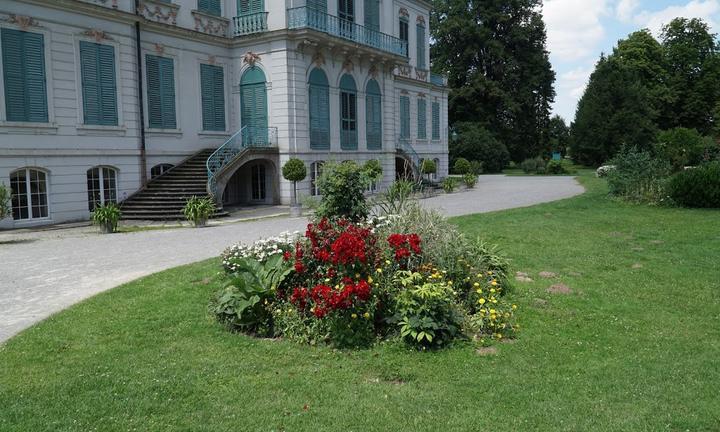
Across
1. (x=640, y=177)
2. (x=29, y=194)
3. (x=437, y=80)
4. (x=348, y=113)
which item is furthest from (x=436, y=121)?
(x=29, y=194)

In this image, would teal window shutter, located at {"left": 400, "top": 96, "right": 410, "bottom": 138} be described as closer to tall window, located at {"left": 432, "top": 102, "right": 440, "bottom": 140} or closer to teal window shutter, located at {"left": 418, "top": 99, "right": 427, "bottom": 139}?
teal window shutter, located at {"left": 418, "top": 99, "right": 427, "bottom": 139}

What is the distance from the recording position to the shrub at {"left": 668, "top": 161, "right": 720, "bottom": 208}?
1952 cm

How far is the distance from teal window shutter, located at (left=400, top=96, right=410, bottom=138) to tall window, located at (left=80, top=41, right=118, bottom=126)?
17199mm

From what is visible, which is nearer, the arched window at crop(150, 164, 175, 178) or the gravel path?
the gravel path

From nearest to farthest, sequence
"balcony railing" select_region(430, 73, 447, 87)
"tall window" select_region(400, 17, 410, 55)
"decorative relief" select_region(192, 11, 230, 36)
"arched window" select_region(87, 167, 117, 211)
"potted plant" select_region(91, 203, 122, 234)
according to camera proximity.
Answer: "potted plant" select_region(91, 203, 122, 234)
"arched window" select_region(87, 167, 117, 211)
"decorative relief" select_region(192, 11, 230, 36)
"tall window" select_region(400, 17, 410, 55)
"balcony railing" select_region(430, 73, 447, 87)

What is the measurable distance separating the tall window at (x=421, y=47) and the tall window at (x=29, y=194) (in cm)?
2251

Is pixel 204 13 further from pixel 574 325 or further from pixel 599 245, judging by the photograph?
pixel 574 325

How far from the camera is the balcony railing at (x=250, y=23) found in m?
23.8

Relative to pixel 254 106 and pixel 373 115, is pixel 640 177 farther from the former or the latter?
pixel 254 106

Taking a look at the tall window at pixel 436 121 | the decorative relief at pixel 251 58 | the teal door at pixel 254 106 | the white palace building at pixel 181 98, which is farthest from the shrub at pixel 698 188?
the tall window at pixel 436 121

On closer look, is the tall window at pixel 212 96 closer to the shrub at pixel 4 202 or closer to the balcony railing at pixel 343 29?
the balcony railing at pixel 343 29

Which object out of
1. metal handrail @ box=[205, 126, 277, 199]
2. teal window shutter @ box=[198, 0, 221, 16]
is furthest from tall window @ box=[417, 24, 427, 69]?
metal handrail @ box=[205, 126, 277, 199]

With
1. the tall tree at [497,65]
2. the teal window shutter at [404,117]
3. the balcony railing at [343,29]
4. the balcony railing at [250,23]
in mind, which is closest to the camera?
the balcony railing at [343,29]

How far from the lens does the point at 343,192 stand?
8.29 metres
